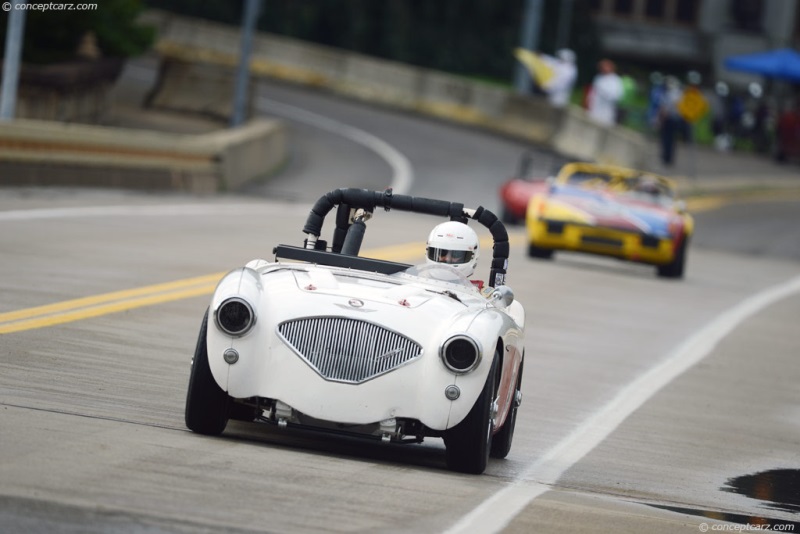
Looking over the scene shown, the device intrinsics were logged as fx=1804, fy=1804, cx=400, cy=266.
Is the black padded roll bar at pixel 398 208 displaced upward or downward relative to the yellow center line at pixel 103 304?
upward

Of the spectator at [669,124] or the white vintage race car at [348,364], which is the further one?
the spectator at [669,124]

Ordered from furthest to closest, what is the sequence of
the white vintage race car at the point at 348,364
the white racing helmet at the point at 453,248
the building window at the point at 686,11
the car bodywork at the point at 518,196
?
the building window at the point at 686,11 → the car bodywork at the point at 518,196 → the white racing helmet at the point at 453,248 → the white vintage race car at the point at 348,364

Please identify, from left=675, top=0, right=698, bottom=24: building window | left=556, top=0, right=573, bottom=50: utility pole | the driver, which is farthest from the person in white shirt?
left=675, top=0, right=698, bottom=24: building window

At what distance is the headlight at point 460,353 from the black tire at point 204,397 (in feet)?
3.43

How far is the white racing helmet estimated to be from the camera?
970 centimetres

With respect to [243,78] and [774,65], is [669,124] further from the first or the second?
[243,78]

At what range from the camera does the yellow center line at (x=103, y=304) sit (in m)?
12.0

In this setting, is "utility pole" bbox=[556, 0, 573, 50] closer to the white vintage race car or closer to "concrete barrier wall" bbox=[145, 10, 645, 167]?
"concrete barrier wall" bbox=[145, 10, 645, 167]

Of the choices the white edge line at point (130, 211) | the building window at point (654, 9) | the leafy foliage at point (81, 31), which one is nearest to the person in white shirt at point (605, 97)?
the leafy foliage at point (81, 31)

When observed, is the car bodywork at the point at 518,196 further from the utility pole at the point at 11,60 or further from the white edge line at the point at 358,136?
the utility pole at the point at 11,60

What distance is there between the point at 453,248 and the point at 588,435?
1520mm

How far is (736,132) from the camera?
195 ft

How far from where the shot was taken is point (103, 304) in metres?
13.7

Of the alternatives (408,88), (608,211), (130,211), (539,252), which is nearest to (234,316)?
(608,211)
